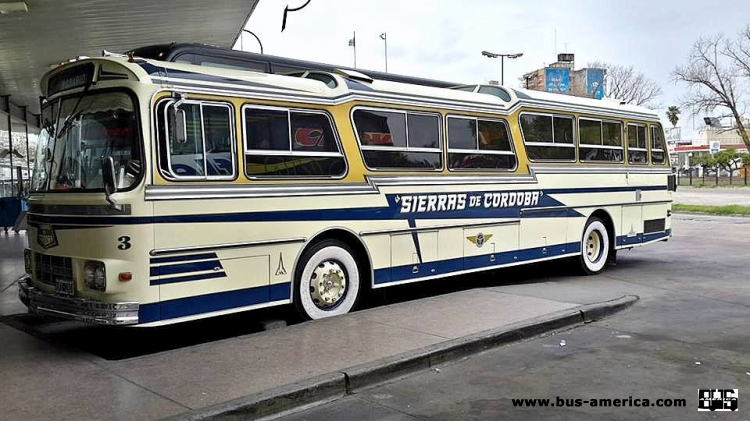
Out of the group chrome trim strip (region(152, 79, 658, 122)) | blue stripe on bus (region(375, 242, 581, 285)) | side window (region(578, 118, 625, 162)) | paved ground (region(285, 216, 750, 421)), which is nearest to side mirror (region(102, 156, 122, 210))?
chrome trim strip (region(152, 79, 658, 122))

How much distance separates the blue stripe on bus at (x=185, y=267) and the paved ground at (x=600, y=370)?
7.03 ft

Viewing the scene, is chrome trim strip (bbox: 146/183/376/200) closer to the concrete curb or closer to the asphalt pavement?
the asphalt pavement

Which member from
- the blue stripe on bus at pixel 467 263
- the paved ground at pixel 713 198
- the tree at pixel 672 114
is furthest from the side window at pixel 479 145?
the tree at pixel 672 114

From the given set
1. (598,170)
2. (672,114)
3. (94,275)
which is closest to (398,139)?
(94,275)

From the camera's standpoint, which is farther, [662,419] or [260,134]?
[260,134]

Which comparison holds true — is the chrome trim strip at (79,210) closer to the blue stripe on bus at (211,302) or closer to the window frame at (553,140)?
the blue stripe on bus at (211,302)

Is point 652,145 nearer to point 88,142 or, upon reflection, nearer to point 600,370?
point 600,370

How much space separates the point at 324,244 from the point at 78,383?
127 inches

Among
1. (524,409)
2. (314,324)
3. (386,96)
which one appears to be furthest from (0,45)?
(524,409)

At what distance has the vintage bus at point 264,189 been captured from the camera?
6449 mm

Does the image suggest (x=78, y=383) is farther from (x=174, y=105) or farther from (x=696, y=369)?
(x=696, y=369)

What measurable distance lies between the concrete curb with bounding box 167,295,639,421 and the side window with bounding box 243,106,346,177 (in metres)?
2.58

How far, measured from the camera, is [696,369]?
622cm

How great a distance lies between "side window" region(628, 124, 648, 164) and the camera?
13.0 m
